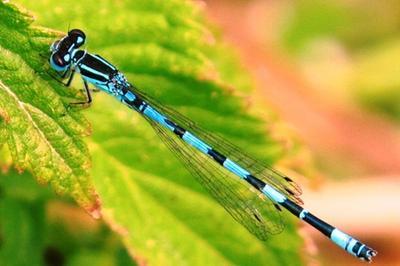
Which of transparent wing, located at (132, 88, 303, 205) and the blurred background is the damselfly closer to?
transparent wing, located at (132, 88, 303, 205)

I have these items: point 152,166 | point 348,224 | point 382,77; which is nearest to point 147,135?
point 152,166

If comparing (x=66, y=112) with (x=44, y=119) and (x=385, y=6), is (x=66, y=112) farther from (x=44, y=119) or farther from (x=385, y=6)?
(x=385, y=6)

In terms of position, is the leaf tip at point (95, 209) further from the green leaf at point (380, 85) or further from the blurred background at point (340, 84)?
the green leaf at point (380, 85)

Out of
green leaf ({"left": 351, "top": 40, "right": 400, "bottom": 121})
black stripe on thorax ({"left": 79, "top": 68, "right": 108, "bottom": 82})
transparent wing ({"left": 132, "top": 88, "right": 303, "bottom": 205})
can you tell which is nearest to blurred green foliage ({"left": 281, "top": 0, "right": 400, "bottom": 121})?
green leaf ({"left": 351, "top": 40, "right": 400, "bottom": 121})

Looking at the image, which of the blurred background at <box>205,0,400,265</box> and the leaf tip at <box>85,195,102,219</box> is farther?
the blurred background at <box>205,0,400,265</box>

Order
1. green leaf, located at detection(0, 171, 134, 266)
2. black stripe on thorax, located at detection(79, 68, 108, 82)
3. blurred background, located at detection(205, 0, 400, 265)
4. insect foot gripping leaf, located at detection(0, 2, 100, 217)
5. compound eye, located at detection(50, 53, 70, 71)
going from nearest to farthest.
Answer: insect foot gripping leaf, located at detection(0, 2, 100, 217), compound eye, located at detection(50, 53, 70, 71), black stripe on thorax, located at detection(79, 68, 108, 82), green leaf, located at detection(0, 171, 134, 266), blurred background, located at detection(205, 0, 400, 265)

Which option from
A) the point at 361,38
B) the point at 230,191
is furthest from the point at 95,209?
the point at 361,38

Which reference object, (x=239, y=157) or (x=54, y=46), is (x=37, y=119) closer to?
(x=54, y=46)
